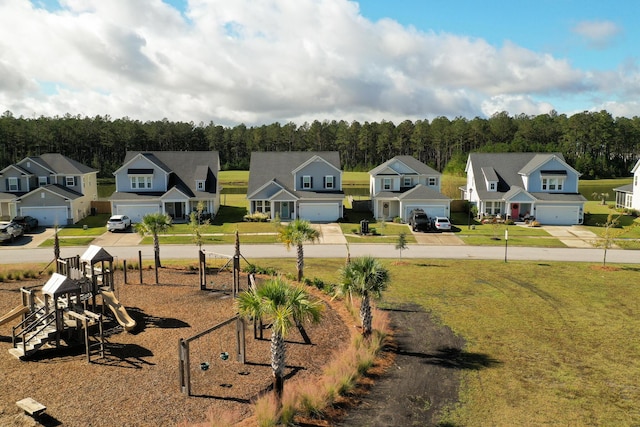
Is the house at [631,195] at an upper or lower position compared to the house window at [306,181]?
lower

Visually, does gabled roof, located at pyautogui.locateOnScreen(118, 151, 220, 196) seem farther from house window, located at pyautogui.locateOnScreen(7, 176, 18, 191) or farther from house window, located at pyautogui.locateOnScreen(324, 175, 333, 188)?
house window, located at pyautogui.locateOnScreen(324, 175, 333, 188)

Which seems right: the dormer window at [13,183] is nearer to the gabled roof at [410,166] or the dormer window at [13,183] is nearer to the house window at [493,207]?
the gabled roof at [410,166]

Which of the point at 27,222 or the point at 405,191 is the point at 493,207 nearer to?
the point at 405,191

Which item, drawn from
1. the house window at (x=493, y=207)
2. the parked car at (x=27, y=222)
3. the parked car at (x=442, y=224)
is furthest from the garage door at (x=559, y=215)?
the parked car at (x=27, y=222)

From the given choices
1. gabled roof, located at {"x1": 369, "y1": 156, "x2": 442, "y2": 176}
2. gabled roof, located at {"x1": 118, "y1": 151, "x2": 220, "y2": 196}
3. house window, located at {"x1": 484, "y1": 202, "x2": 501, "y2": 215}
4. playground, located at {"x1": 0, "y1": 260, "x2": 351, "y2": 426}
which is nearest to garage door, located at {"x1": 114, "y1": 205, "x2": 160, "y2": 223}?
gabled roof, located at {"x1": 118, "y1": 151, "x2": 220, "y2": 196}

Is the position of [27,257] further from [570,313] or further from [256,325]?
[570,313]
